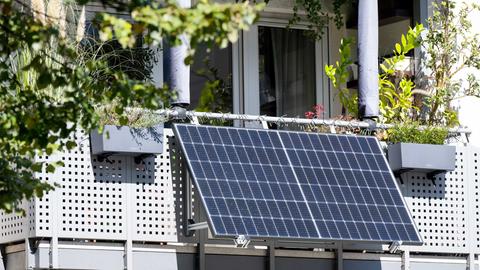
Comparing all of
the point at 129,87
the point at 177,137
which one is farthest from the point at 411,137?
the point at 129,87

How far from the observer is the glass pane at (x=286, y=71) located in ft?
65.2

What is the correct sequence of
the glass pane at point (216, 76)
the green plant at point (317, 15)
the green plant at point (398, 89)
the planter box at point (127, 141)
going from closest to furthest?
the planter box at point (127, 141) → the green plant at point (398, 89) → the green plant at point (317, 15) → the glass pane at point (216, 76)

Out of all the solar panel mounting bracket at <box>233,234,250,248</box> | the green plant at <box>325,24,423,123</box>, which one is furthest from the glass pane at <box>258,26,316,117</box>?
the solar panel mounting bracket at <box>233,234,250,248</box>

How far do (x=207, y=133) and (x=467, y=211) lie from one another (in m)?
3.33

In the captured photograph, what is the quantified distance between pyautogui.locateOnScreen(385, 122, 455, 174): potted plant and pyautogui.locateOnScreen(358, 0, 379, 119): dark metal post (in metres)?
0.38

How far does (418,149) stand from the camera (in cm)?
1639

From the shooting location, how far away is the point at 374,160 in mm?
16094

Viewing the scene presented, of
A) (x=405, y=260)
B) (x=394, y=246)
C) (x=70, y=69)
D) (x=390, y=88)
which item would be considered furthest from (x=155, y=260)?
(x=70, y=69)

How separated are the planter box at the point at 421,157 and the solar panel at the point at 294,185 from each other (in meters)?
0.30

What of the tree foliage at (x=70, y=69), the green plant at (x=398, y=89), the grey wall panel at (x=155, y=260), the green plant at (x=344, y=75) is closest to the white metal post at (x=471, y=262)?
the green plant at (x=398, y=89)

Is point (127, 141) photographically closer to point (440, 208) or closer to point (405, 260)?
point (405, 260)

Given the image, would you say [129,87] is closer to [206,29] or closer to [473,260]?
[206,29]

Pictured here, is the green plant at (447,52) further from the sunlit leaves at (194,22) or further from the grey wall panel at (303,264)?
the sunlit leaves at (194,22)

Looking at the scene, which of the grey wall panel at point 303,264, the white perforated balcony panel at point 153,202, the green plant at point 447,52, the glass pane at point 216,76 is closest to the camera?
the white perforated balcony panel at point 153,202
